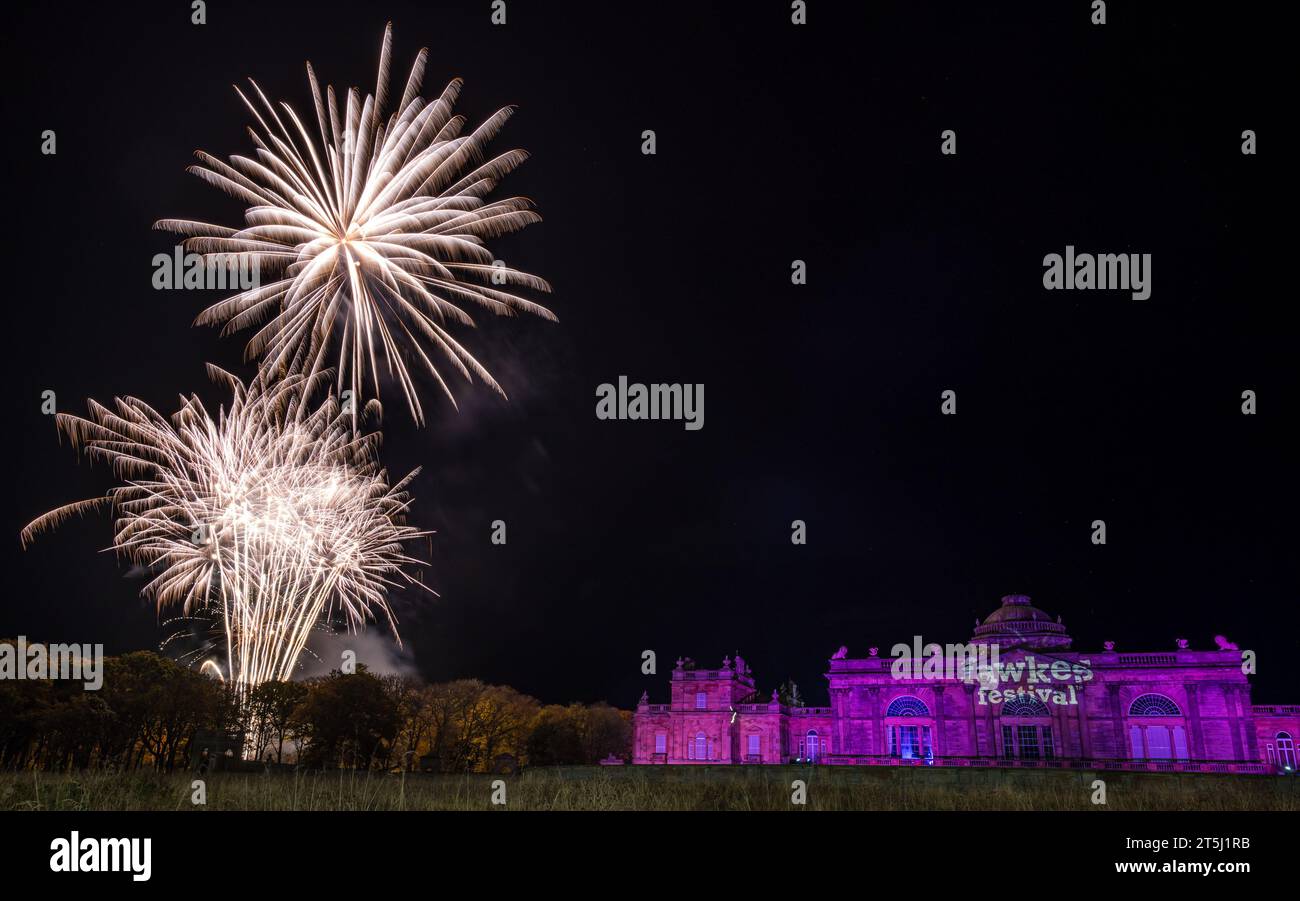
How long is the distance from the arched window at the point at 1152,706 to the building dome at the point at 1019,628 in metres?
6.51

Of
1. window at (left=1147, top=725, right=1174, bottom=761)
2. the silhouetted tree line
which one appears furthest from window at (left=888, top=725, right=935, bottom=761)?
the silhouetted tree line

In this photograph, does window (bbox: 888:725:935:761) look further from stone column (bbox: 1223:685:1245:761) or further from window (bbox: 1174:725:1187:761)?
stone column (bbox: 1223:685:1245:761)

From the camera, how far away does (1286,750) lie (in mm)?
59062

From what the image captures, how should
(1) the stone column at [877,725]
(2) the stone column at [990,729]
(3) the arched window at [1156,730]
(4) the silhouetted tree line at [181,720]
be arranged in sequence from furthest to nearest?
(1) the stone column at [877,725] → (2) the stone column at [990,729] → (3) the arched window at [1156,730] → (4) the silhouetted tree line at [181,720]

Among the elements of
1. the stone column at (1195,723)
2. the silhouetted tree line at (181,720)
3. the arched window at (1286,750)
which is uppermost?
the silhouetted tree line at (181,720)

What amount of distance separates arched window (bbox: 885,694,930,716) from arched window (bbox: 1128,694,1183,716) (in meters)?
14.2

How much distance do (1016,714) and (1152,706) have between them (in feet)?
29.2

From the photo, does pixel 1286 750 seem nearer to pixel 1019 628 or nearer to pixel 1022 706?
pixel 1022 706

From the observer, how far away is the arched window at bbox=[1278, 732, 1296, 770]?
5869 cm

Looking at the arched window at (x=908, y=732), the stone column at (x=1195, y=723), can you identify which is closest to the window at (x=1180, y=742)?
the stone column at (x=1195, y=723)

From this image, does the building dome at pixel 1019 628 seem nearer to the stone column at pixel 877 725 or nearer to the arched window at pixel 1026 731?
the arched window at pixel 1026 731

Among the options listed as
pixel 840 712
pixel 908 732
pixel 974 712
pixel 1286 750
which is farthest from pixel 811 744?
pixel 1286 750

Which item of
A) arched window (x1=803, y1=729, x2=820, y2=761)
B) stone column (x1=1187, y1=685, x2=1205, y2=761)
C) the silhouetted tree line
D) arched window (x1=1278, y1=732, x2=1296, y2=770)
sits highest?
the silhouetted tree line

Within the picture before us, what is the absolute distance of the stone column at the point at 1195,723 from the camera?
5753 centimetres
